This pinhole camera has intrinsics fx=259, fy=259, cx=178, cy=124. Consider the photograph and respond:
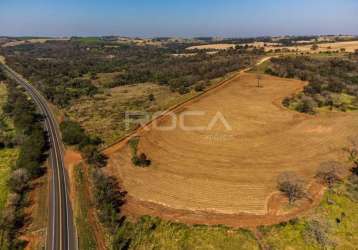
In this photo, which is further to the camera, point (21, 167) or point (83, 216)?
point (21, 167)

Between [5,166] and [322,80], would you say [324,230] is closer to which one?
[5,166]

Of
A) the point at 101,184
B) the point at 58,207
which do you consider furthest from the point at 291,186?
the point at 58,207

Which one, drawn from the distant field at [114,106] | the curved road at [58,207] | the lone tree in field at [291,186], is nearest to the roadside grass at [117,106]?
the distant field at [114,106]

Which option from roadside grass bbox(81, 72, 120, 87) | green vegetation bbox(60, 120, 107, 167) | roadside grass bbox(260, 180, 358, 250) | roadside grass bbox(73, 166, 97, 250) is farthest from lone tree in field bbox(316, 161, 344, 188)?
roadside grass bbox(81, 72, 120, 87)

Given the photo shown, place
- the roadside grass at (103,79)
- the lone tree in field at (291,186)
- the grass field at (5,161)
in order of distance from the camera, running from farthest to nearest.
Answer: the roadside grass at (103,79)
the grass field at (5,161)
the lone tree in field at (291,186)

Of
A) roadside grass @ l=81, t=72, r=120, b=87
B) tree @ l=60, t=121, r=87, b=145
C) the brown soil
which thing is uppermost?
roadside grass @ l=81, t=72, r=120, b=87

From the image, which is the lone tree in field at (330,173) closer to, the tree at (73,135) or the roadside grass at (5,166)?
the tree at (73,135)

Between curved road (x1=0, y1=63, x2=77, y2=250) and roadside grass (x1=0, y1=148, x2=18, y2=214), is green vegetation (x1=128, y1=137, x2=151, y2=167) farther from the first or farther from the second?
roadside grass (x1=0, y1=148, x2=18, y2=214)
